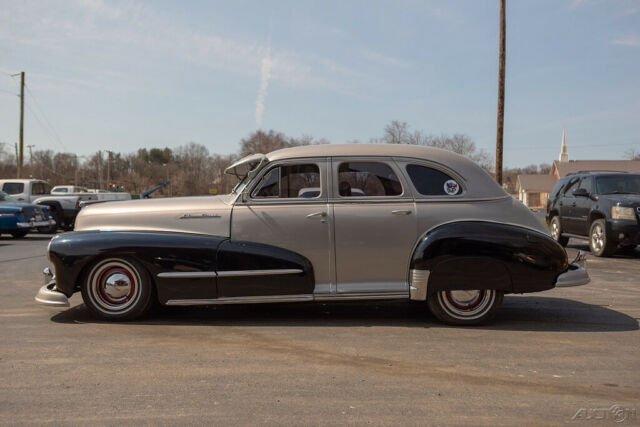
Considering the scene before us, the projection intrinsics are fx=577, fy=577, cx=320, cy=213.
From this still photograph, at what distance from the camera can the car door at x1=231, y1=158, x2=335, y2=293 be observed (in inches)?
223

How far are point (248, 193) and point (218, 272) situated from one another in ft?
2.82

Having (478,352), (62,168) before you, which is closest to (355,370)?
(478,352)

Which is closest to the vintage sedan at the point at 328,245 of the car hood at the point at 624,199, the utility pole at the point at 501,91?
the car hood at the point at 624,199

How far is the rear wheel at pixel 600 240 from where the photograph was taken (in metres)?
12.2

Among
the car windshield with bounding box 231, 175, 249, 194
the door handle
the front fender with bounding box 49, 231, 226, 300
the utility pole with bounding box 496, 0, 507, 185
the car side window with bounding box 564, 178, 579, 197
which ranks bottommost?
the front fender with bounding box 49, 231, 226, 300

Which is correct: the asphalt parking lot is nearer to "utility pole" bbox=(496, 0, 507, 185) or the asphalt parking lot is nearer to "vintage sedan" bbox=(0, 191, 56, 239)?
"vintage sedan" bbox=(0, 191, 56, 239)

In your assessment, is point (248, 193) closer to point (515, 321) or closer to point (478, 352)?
point (478, 352)

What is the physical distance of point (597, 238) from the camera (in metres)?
12.7

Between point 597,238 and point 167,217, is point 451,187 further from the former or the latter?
point 597,238

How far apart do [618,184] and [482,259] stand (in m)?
9.25

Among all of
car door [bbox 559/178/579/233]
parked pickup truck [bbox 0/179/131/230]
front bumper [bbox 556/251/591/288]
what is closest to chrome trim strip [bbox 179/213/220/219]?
front bumper [bbox 556/251/591/288]

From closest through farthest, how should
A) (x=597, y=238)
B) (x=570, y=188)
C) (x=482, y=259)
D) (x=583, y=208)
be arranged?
(x=482, y=259) → (x=597, y=238) → (x=583, y=208) → (x=570, y=188)

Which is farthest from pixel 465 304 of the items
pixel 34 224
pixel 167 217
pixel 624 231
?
pixel 34 224

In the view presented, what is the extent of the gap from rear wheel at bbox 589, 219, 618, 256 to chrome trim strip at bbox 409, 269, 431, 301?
27.0 ft
